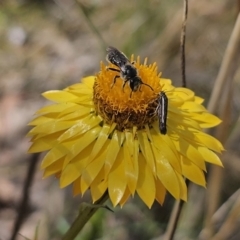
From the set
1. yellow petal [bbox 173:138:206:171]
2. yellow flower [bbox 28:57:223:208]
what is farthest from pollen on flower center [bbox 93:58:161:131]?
yellow petal [bbox 173:138:206:171]

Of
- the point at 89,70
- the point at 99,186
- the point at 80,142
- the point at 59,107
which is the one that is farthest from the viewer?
the point at 89,70

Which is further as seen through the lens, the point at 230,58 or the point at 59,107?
the point at 59,107

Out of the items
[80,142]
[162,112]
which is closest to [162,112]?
[162,112]

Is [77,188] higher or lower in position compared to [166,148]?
lower

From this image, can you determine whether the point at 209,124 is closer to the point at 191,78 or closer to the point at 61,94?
the point at 61,94

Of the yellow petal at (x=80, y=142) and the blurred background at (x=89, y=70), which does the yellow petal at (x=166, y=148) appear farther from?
the blurred background at (x=89, y=70)

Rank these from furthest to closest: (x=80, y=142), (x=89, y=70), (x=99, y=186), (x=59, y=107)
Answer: (x=89, y=70) → (x=59, y=107) → (x=80, y=142) → (x=99, y=186)

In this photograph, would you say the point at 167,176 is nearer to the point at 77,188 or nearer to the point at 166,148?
the point at 166,148

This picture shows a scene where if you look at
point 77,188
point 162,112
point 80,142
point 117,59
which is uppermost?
point 117,59

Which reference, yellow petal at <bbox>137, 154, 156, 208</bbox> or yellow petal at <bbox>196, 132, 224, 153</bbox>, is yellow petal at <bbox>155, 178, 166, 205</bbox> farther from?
yellow petal at <bbox>196, 132, 224, 153</bbox>
